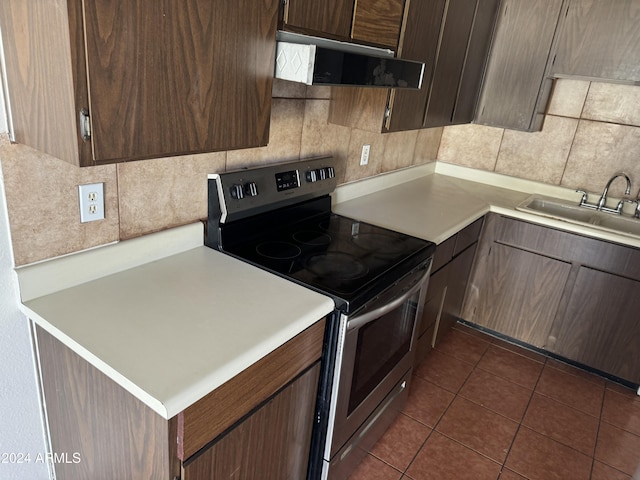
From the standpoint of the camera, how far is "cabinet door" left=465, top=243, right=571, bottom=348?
2641 mm

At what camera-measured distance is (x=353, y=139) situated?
2.29m

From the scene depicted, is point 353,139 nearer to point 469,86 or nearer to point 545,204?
point 469,86

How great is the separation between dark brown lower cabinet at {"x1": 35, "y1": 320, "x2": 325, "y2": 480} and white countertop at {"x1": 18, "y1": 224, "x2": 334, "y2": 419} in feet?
0.18

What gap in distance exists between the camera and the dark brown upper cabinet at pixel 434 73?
1.88 metres

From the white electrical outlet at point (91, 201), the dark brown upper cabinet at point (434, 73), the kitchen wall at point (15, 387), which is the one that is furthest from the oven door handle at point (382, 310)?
the kitchen wall at point (15, 387)

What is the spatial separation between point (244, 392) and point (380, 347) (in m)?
0.71

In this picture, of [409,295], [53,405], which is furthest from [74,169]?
[409,295]

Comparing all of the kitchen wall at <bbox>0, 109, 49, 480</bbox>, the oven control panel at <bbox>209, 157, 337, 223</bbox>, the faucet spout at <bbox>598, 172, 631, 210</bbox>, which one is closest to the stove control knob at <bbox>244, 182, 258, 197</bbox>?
the oven control panel at <bbox>209, 157, 337, 223</bbox>

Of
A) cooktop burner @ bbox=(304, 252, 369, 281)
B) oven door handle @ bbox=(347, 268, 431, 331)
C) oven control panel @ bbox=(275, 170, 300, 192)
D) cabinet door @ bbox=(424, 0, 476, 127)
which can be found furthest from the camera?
cabinet door @ bbox=(424, 0, 476, 127)

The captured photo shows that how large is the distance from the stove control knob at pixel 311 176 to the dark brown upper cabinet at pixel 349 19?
555 mm

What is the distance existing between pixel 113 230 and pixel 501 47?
2.37 m

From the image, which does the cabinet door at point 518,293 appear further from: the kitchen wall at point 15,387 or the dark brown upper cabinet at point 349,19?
the kitchen wall at point 15,387

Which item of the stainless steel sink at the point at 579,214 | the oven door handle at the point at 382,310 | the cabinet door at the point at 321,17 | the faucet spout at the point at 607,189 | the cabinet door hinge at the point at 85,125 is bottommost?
the oven door handle at the point at 382,310

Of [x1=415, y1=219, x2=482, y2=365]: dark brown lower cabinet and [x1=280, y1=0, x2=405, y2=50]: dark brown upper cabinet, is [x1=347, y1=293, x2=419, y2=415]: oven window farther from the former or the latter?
[x1=280, y1=0, x2=405, y2=50]: dark brown upper cabinet
